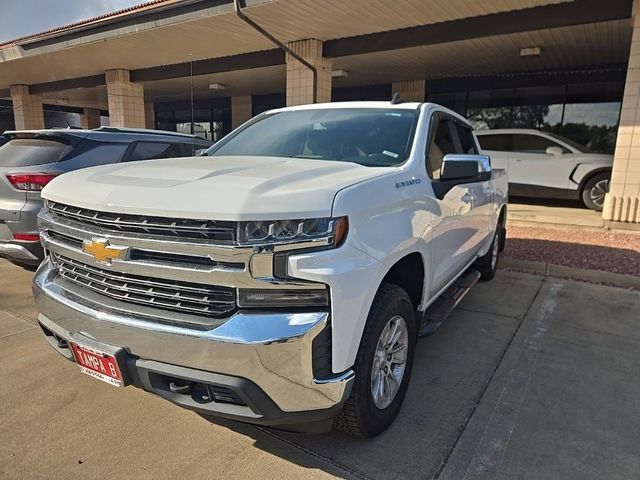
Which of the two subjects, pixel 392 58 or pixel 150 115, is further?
pixel 150 115

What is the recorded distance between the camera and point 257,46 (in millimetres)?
12289

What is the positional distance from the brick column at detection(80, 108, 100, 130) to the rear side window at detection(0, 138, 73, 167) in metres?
26.8

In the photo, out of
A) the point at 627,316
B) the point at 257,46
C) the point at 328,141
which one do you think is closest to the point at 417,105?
the point at 328,141

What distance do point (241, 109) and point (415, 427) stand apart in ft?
65.7

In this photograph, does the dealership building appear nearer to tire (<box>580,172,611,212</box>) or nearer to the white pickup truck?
Answer: tire (<box>580,172,611,212</box>)

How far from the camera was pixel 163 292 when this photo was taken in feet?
6.53

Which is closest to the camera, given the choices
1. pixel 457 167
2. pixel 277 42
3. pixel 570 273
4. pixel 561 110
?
pixel 457 167

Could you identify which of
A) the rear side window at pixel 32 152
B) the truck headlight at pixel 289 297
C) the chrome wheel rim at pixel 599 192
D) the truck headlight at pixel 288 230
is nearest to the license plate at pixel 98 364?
the truck headlight at pixel 289 297

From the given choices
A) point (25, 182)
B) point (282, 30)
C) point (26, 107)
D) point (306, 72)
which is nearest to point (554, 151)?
Result: point (306, 72)

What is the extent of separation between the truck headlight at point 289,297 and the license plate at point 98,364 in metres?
0.71

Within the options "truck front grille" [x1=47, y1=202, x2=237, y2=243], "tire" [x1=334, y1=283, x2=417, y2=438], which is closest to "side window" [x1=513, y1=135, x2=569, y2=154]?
"tire" [x1=334, y1=283, x2=417, y2=438]

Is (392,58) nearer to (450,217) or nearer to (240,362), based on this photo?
(450,217)

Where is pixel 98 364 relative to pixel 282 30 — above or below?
below

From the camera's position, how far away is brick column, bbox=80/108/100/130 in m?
28.4
